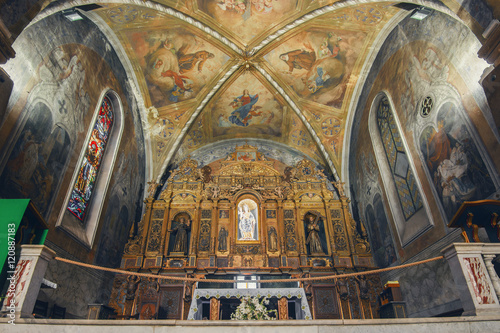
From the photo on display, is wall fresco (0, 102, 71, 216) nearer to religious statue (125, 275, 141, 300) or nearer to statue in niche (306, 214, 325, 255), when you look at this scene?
religious statue (125, 275, 141, 300)

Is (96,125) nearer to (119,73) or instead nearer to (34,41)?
(119,73)

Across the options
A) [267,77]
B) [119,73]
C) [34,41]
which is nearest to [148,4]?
[119,73]

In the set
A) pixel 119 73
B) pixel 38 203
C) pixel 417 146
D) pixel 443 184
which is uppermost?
pixel 119 73

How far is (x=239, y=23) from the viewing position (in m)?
11.3

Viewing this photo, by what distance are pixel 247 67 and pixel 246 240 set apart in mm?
7152

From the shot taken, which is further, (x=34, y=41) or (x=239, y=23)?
(x=239, y=23)

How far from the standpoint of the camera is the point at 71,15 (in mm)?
8148

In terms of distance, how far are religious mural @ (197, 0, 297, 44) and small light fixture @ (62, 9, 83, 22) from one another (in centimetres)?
394

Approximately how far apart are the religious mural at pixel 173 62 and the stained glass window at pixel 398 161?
21.7ft

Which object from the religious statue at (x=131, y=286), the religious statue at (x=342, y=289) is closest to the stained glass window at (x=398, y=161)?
the religious statue at (x=342, y=289)

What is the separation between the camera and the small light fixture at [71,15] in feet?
26.3

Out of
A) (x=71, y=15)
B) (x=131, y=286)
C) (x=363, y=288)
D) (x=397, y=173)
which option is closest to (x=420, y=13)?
(x=397, y=173)

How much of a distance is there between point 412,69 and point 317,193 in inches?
240

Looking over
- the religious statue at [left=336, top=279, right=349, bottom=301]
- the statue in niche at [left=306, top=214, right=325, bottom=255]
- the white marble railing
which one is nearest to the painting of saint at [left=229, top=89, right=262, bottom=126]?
the statue in niche at [left=306, top=214, right=325, bottom=255]
